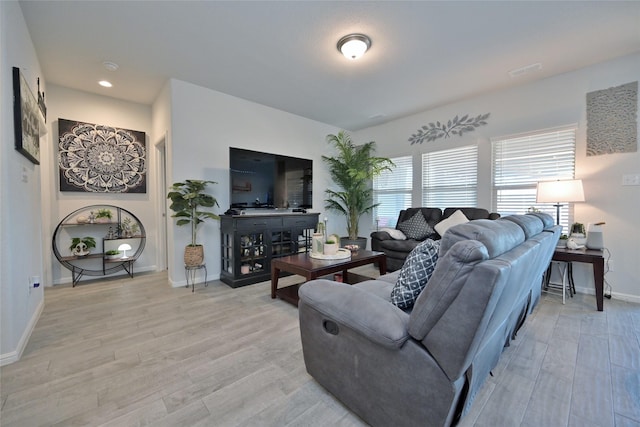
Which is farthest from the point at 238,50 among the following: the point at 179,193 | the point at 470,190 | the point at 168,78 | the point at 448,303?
the point at 470,190

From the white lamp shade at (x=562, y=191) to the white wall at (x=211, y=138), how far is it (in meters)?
3.55

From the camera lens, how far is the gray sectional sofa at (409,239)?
3.64m

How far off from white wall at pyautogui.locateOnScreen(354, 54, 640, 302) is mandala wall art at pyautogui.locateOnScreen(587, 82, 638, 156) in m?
0.06

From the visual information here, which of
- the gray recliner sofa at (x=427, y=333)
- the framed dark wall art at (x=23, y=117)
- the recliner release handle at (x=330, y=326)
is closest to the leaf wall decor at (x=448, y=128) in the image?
the gray recliner sofa at (x=427, y=333)

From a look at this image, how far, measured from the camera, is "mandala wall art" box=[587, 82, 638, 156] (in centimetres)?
273

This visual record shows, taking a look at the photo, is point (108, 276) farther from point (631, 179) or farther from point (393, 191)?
point (631, 179)

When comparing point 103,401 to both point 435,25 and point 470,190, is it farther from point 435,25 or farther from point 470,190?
point 470,190

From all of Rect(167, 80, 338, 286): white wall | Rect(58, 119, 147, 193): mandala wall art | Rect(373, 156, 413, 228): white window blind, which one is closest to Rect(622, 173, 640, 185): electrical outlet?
Rect(373, 156, 413, 228): white window blind

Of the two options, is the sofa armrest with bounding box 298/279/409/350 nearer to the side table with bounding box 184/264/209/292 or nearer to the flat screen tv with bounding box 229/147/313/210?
the side table with bounding box 184/264/209/292

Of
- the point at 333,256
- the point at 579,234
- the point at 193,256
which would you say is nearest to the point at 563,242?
the point at 579,234

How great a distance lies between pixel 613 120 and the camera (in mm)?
2838

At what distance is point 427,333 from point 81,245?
14.3 feet

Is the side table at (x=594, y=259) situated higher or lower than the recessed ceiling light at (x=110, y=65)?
lower

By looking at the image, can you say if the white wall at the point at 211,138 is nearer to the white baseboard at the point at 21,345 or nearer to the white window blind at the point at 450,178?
the white baseboard at the point at 21,345
